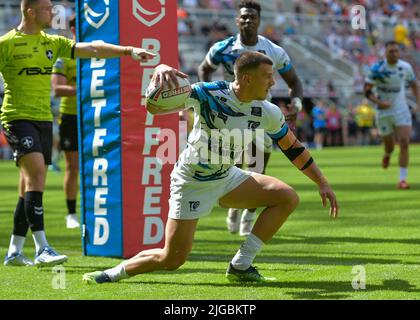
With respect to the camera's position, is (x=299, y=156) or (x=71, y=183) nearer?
(x=299, y=156)

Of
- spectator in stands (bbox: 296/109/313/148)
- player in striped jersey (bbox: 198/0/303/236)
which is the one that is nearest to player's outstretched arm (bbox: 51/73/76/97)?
player in striped jersey (bbox: 198/0/303/236)

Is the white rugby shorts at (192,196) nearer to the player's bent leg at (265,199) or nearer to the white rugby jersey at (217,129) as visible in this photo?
the white rugby jersey at (217,129)

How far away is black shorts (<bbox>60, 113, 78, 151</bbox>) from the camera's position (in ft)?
36.9

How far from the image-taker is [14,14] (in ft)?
119

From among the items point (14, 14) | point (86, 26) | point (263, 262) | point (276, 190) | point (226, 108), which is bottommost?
point (263, 262)

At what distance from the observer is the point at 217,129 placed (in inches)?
263

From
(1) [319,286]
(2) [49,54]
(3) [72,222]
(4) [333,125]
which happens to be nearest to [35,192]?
(2) [49,54]

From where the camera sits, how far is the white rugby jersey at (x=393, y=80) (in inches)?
657

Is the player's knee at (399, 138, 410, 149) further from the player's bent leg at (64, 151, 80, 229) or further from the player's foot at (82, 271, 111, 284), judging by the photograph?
the player's foot at (82, 271, 111, 284)

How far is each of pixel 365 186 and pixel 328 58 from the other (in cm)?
2794

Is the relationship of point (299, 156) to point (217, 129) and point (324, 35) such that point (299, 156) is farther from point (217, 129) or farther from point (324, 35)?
point (324, 35)

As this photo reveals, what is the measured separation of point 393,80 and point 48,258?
10.4m
